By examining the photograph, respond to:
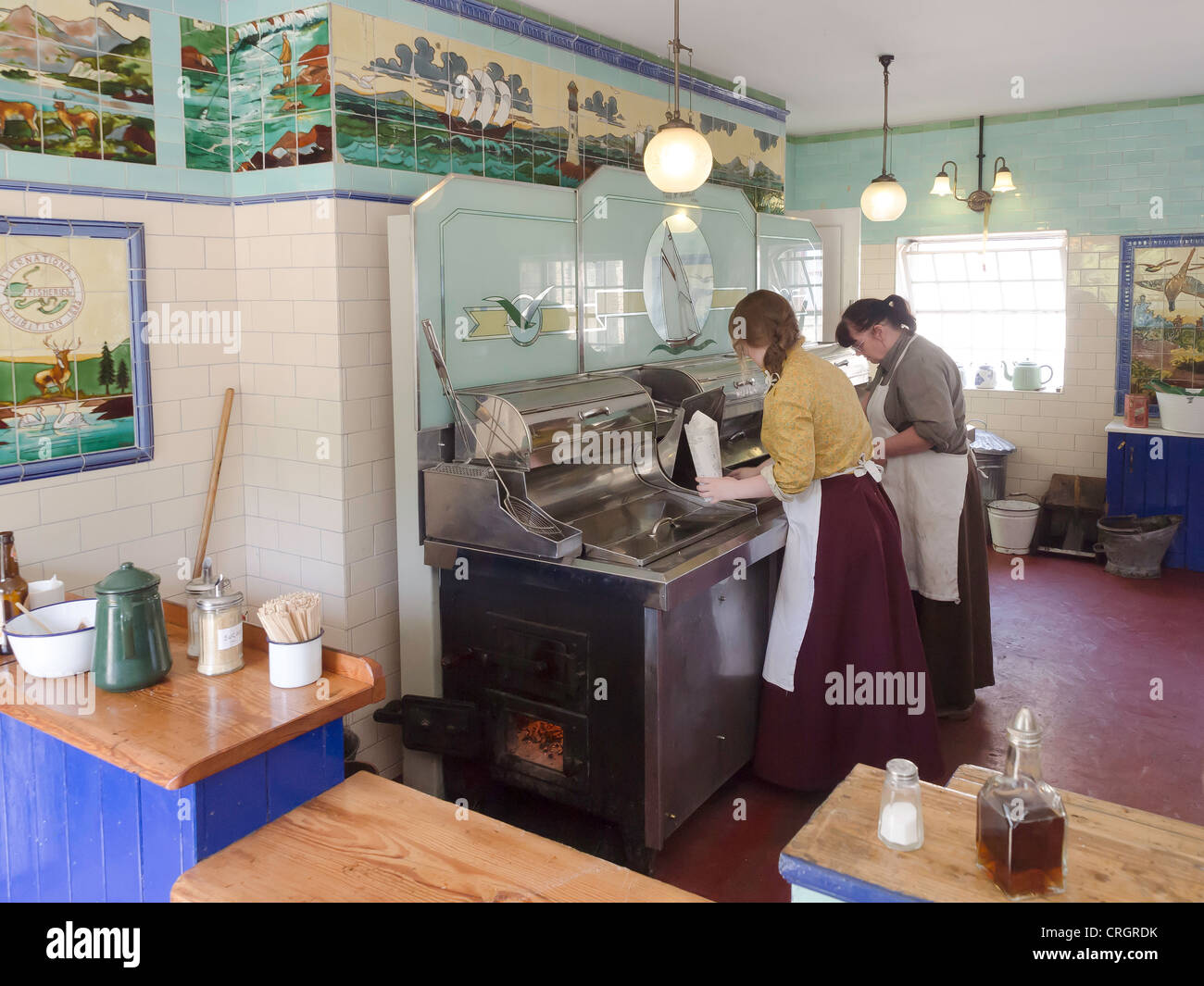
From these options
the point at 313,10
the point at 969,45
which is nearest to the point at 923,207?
the point at 969,45

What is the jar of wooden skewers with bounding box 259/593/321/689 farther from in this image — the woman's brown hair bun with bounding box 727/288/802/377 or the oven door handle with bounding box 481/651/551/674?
the woman's brown hair bun with bounding box 727/288/802/377

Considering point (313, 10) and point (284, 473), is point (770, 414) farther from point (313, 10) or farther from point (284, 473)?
point (313, 10)

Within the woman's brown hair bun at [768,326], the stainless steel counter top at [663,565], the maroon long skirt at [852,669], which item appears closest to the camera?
the stainless steel counter top at [663,565]

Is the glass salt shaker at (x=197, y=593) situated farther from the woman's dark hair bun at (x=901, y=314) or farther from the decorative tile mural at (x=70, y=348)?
the woman's dark hair bun at (x=901, y=314)

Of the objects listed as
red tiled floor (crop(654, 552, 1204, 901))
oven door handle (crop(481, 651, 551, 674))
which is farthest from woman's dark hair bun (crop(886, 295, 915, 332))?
oven door handle (crop(481, 651, 551, 674))

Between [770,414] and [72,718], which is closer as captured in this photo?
[72,718]

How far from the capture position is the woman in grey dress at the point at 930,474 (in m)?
4.49

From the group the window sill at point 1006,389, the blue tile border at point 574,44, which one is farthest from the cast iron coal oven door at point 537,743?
the window sill at point 1006,389

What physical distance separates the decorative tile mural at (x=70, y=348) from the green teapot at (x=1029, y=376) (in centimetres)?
693

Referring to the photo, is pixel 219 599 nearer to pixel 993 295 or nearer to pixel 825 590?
pixel 825 590

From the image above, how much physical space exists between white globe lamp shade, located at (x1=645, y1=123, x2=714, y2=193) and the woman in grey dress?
3.40ft

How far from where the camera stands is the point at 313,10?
361 centimetres

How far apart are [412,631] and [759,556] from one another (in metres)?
1.40
